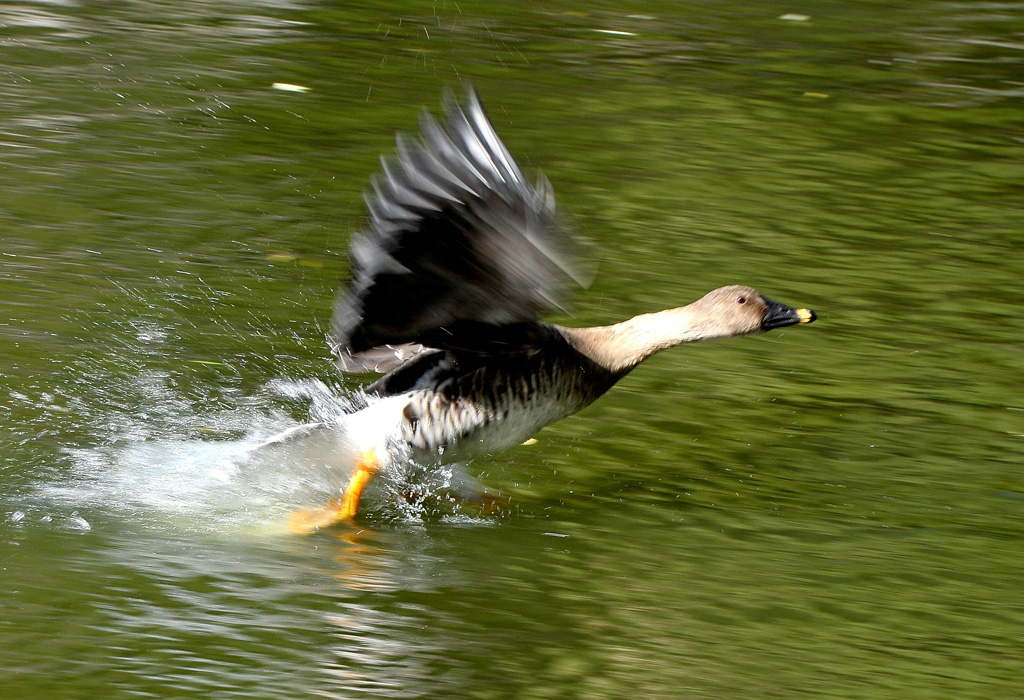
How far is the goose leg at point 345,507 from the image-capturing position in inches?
199

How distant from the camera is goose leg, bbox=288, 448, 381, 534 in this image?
5.06 meters

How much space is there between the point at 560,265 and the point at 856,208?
483 centimetres

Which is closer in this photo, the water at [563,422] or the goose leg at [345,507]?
the water at [563,422]

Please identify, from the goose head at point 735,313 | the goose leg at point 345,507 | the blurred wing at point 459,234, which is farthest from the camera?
the goose head at point 735,313

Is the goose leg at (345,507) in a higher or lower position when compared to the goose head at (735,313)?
lower

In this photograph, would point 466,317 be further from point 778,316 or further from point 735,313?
point 778,316

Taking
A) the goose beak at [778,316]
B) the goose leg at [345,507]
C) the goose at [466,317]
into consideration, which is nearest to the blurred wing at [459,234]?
the goose at [466,317]

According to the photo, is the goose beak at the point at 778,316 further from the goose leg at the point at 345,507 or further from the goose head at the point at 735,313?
the goose leg at the point at 345,507

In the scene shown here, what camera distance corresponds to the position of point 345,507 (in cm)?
→ 511

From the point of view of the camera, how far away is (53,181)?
750 cm

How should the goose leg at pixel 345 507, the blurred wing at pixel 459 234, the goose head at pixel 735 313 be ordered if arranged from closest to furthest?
the blurred wing at pixel 459 234 < the goose leg at pixel 345 507 < the goose head at pixel 735 313

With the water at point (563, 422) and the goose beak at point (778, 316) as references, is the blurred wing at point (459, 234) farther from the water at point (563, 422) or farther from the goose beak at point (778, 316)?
the goose beak at point (778, 316)

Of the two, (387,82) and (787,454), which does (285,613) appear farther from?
(387,82)

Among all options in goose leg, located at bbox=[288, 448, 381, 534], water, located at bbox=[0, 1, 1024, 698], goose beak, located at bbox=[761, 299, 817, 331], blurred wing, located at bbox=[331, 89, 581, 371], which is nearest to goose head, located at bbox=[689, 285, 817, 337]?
goose beak, located at bbox=[761, 299, 817, 331]
